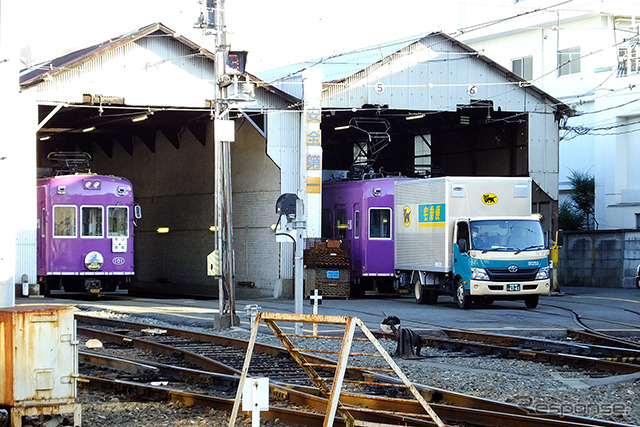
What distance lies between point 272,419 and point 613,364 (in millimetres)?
5578

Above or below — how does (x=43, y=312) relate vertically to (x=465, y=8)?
below

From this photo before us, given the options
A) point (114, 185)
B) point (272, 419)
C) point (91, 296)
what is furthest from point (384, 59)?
point (272, 419)

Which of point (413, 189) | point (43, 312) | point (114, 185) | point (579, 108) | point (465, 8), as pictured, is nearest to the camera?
point (43, 312)

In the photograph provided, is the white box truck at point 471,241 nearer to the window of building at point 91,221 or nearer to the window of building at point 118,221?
the window of building at point 118,221

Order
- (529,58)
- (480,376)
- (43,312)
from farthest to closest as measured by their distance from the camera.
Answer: (529,58) < (480,376) < (43,312)

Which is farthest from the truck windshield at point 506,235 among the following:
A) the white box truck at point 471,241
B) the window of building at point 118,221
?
the window of building at point 118,221

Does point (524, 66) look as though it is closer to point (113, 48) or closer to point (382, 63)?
point (382, 63)

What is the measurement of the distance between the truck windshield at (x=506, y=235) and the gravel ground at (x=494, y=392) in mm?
9764

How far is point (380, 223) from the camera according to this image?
31.1 meters

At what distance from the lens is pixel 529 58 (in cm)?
5322

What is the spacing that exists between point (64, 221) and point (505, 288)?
13.2 meters

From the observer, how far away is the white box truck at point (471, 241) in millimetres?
24812

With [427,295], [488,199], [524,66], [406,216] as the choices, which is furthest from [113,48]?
[524,66]

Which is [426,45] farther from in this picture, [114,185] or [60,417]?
[60,417]
